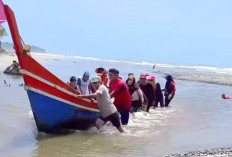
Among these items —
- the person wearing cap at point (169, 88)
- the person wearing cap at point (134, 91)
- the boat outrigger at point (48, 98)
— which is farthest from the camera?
the person wearing cap at point (169, 88)

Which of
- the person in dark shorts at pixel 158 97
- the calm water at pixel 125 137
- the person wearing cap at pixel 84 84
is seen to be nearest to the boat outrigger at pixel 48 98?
the calm water at pixel 125 137

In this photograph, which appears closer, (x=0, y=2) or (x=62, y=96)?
(x=0, y=2)

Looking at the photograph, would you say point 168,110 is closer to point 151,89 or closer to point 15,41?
point 151,89

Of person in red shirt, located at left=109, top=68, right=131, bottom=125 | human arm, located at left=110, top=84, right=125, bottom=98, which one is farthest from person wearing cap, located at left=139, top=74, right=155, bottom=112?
human arm, located at left=110, top=84, right=125, bottom=98

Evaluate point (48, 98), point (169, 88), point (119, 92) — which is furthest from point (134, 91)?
point (169, 88)

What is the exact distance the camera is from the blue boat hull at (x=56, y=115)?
8.96 metres

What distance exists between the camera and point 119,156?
7727 millimetres

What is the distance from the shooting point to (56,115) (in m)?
9.34

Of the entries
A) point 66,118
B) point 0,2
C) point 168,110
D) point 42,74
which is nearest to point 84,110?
point 66,118

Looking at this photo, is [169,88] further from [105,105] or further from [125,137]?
[105,105]

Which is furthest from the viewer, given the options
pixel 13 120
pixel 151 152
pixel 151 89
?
pixel 151 89

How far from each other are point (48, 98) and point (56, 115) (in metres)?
0.49

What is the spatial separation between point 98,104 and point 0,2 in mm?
3309

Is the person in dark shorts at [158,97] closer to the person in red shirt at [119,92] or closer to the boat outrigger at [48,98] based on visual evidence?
the person in red shirt at [119,92]
